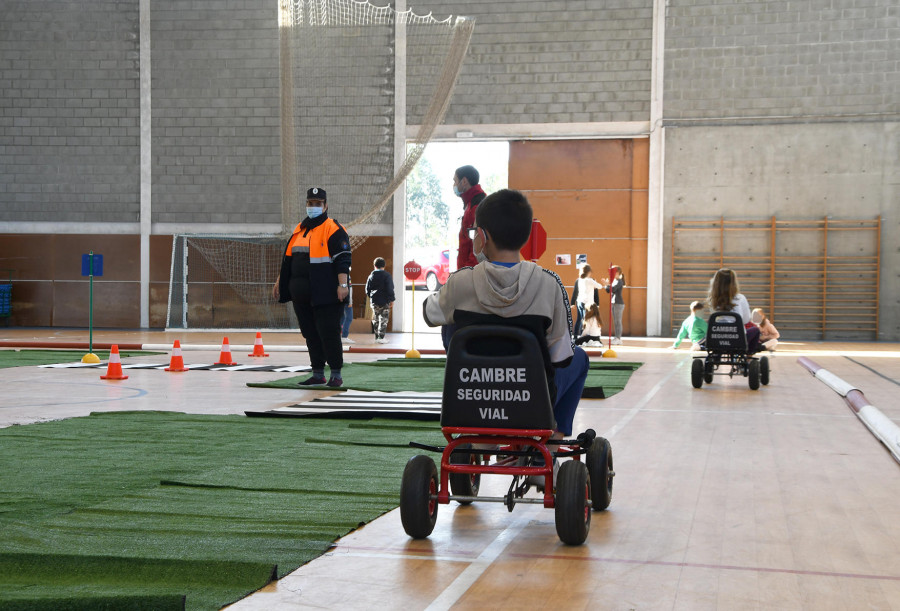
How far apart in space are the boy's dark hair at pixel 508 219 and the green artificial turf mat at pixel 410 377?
4.19 metres

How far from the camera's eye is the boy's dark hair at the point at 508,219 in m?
3.62

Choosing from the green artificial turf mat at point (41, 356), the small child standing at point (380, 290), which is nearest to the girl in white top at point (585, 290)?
the small child standing at point (380, 290)

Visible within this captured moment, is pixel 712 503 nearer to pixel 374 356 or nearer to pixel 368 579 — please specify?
pixel 368 579

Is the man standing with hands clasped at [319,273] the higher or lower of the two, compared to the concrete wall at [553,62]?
lower

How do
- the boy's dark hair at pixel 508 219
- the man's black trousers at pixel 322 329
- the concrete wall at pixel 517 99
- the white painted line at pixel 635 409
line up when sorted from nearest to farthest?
the boy's dark hair at pixel 508 219 < the white painted line at pixel 635 409 < the man's black trousers at pixel 322 329 < the concrete wall at pixel 517 99

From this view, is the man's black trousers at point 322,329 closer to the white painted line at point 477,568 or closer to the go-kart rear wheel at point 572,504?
the white painted line at point 477,568

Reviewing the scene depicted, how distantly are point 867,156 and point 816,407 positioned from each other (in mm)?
15015

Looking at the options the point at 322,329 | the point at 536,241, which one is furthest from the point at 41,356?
the point at 536,241

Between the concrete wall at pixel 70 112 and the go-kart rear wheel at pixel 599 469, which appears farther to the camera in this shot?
the concrete wall at pixel 70 112

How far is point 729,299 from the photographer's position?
32.5 ft

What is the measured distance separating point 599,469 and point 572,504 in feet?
1.71

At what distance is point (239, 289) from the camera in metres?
22.6

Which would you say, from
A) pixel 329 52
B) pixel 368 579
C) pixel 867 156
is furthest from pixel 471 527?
pixel 867 156

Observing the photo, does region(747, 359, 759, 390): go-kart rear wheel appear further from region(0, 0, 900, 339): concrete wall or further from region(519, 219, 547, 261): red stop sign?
region(0, 0, 900, 339): concrete wall
